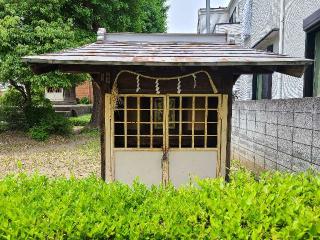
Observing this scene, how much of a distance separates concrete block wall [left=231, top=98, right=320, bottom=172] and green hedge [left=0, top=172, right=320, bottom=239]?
2.42m

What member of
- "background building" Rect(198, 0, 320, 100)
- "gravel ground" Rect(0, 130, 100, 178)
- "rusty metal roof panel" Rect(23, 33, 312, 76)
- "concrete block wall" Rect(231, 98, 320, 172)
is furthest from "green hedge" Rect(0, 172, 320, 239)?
"gravel ground" Rect(0, 130, 100, 178)

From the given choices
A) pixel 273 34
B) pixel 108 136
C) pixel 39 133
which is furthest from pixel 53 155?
pixel 273 34

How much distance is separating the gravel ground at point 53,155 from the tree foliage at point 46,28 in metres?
2.61

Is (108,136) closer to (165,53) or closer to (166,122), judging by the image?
(166,122)

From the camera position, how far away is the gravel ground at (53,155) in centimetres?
1132

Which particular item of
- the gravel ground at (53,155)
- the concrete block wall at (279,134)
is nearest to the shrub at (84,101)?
the gravel ground at (53,155)

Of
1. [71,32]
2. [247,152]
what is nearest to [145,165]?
[247,152]

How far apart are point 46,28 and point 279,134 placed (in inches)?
474

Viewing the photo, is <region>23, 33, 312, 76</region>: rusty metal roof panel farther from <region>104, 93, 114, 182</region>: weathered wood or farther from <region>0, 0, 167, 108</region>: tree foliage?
<region>0, 0, 167, 108</region>: tree foliage

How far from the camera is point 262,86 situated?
573 inches

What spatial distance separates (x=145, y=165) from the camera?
701 centimetres

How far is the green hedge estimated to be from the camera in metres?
2.86

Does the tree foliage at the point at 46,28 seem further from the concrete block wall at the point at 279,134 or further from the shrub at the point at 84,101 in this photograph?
the shrub at the point at 84,101

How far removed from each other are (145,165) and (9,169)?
255 inches
